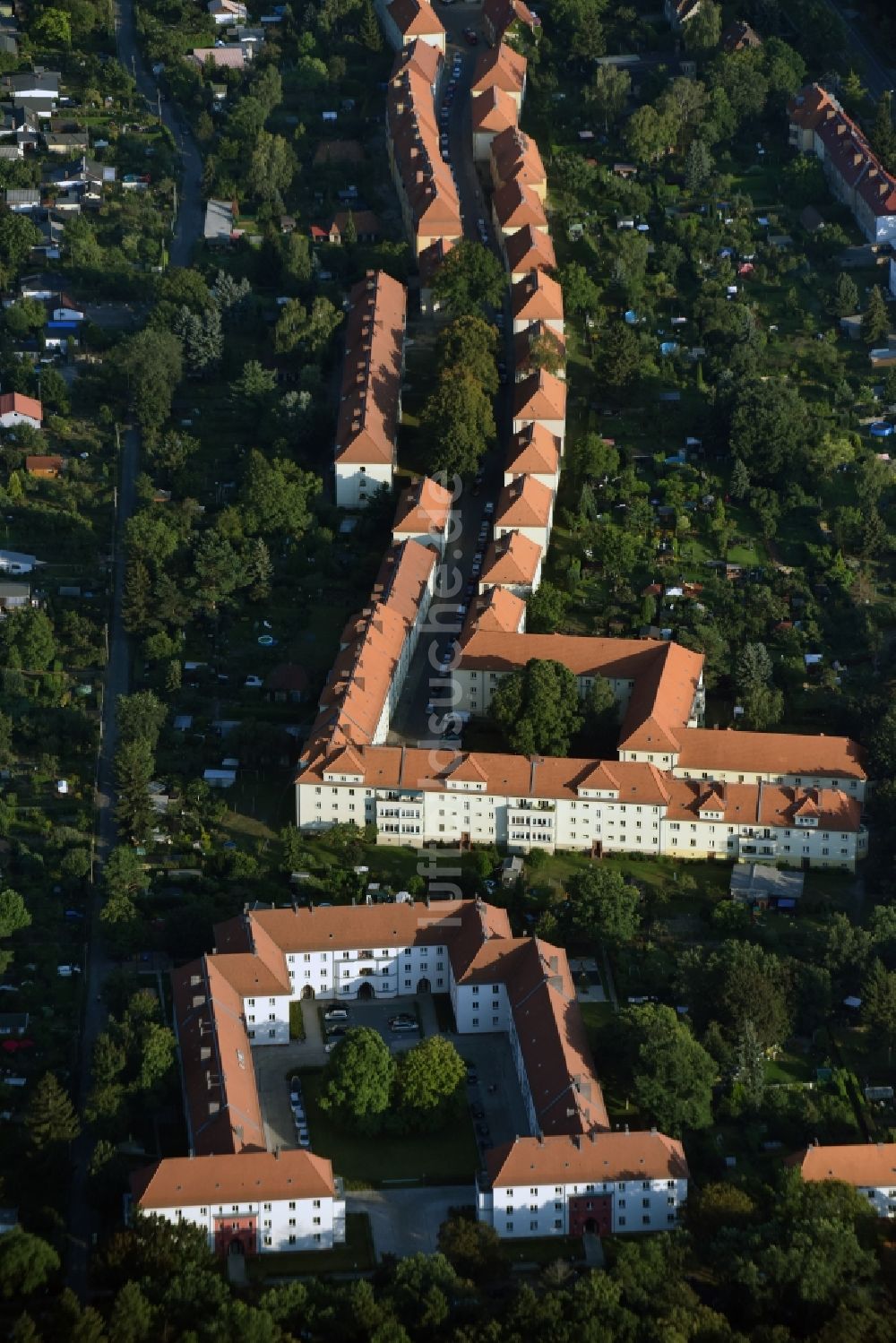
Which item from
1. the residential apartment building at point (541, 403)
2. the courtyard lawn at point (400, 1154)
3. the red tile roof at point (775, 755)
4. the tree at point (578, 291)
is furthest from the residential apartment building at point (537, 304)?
the courtyard lawn at point (400, 1154)

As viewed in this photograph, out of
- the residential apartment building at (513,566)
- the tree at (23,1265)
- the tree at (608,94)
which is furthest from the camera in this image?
the tree at (608,94)

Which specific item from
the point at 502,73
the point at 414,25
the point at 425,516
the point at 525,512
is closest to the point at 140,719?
the point at 425,516

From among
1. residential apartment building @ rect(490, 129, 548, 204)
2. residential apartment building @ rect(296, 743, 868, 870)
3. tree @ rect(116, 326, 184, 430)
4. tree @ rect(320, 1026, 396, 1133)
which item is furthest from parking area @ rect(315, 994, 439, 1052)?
residential apartment building @ rect(490, 129, 548, 204)

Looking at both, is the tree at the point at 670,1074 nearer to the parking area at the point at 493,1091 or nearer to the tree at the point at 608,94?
the parking area at the point at 493,1091

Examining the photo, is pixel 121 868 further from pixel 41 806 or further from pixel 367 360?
pixel 367 360

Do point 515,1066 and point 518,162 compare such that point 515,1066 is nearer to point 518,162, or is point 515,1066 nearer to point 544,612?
point 544,612

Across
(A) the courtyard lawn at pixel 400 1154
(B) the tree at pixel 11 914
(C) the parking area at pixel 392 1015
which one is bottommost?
(C) the parking area at pixel 392 1015

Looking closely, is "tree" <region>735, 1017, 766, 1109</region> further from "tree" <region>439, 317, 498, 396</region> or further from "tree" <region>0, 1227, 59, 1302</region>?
"tree" <region>439, 317, 498, 396</region>
